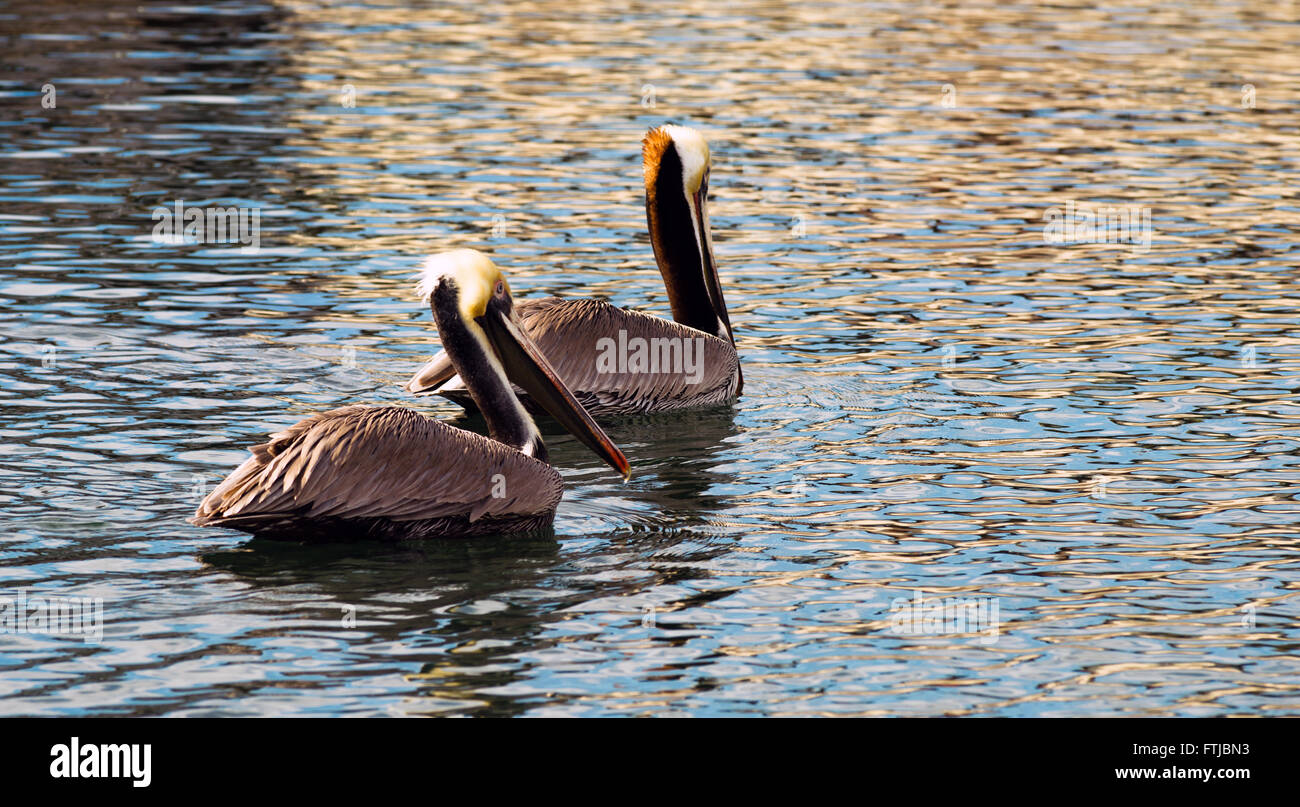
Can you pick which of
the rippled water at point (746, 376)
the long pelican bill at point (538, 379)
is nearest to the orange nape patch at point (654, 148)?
the rippled water at point (746, 376)

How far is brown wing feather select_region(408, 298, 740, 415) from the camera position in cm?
1069

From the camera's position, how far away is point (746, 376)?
11.9 m

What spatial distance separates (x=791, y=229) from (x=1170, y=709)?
9.61 m

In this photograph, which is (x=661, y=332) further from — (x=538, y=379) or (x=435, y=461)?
(x=435, y=461)

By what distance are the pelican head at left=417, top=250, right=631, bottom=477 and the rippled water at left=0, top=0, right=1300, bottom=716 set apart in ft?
1.38

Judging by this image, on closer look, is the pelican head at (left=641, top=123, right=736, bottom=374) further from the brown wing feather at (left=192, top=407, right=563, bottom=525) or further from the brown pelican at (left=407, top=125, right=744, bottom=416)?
the brown wing feather at (left=192, top=407, right=563, bottom=525)

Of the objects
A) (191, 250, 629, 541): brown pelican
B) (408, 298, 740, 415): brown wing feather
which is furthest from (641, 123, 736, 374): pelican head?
(191, 250, 629, 541): brown pelican

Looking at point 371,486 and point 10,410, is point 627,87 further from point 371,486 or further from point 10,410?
point 371,486

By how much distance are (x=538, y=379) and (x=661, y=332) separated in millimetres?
2155

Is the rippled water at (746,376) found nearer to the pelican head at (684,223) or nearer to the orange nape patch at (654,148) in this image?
the pelican head at (684,223)

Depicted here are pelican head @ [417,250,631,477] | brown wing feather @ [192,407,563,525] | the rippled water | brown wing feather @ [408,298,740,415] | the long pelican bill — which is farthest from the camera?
brown wing feather @ [408,298,740,415]

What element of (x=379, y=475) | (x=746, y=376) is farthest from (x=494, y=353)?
(x=746, y=376)
